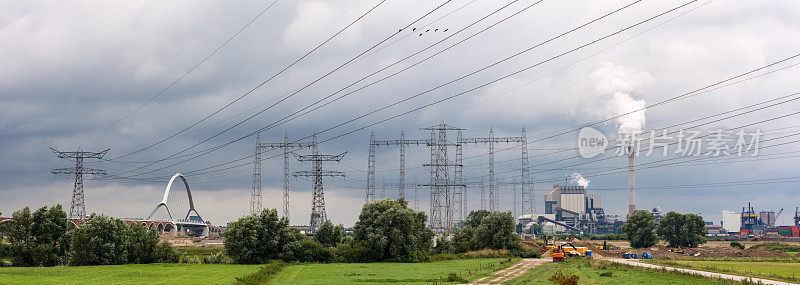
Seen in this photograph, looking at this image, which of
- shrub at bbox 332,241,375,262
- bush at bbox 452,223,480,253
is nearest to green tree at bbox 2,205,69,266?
shrub at bbox 332,241,375,262

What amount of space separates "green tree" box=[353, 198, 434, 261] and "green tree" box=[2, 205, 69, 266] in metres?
61.8

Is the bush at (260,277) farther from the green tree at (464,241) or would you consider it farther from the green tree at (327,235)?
the green tree at (464,241)

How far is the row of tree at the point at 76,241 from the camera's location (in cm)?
11906

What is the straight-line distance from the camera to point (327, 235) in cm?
16100

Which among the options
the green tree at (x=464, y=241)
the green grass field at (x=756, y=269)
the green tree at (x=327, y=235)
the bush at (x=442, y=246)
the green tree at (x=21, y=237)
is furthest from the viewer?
the green tree at (x=327, y=235)

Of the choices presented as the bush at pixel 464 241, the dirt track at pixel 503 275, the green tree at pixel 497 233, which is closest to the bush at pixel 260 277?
the dirt track at pixel 503 275

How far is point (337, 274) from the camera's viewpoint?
94188 mm

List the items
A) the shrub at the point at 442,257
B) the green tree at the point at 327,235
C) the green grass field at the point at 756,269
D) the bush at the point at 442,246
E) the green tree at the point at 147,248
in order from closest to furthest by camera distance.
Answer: the green grass field at the point at 756,269 < the green tree at the point at 147,248 < the shrub at the point at 442,257 < the bush at the point at 442,246 < the green tree at the point at 327,235

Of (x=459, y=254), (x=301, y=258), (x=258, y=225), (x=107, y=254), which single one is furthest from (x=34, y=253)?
(x=459, y=254)

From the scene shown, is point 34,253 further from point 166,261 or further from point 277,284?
point 277,284

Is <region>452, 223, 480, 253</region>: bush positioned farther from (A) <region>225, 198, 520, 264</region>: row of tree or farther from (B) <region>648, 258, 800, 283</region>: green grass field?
(B) <region>648, 258, 800, 283</region>: green grass field

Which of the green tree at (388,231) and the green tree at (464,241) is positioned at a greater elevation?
the green tree at (388,231)

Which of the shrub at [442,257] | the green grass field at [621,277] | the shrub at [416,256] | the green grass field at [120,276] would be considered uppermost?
the green grass field at [621,277]

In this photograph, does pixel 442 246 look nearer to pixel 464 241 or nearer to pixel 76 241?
pixel 464 241
